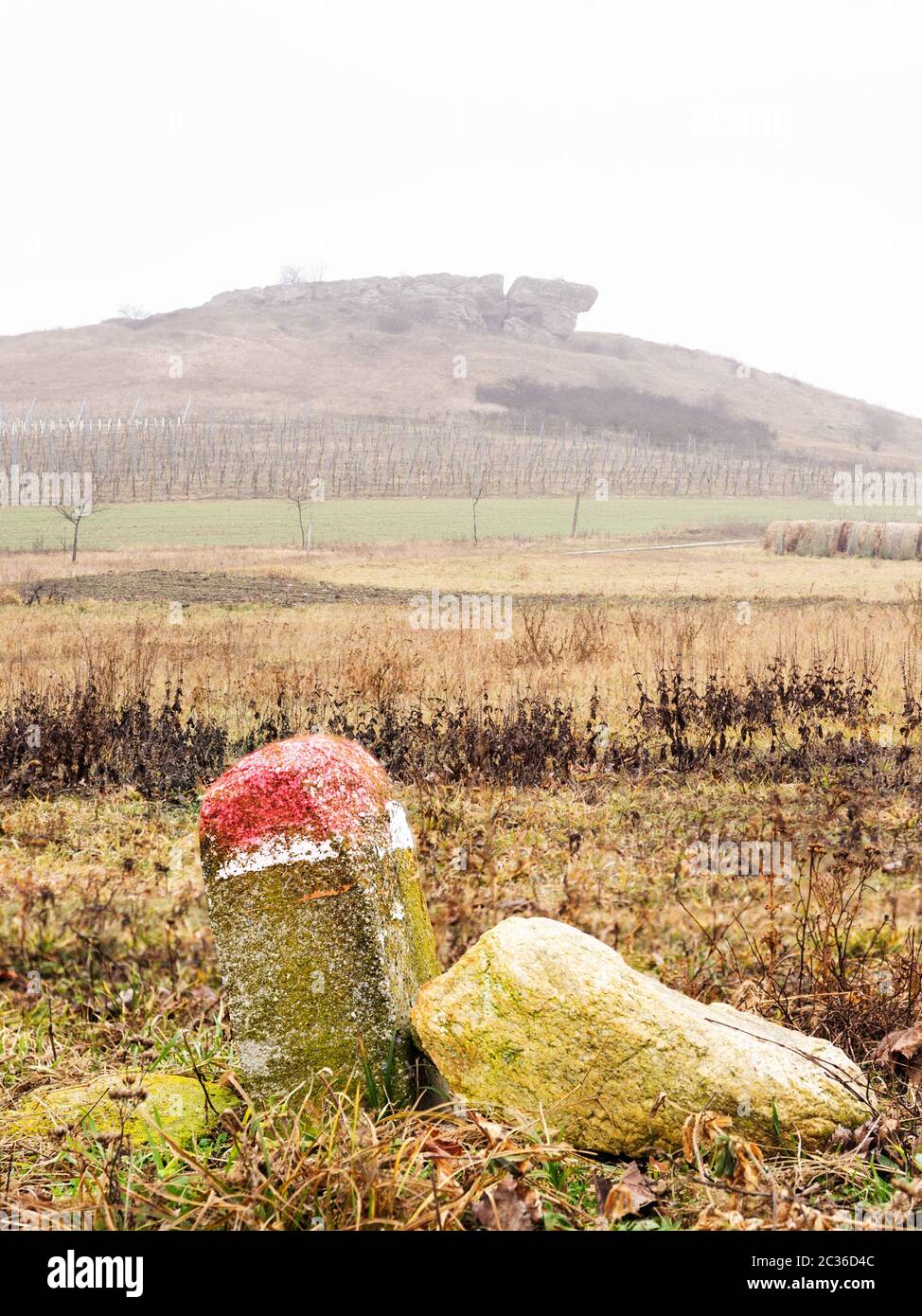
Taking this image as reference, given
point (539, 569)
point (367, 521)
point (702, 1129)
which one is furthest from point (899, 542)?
point (702, 1129)

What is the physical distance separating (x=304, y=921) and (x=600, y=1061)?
3.01 ft

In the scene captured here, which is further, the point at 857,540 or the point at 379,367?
the point at 379,367

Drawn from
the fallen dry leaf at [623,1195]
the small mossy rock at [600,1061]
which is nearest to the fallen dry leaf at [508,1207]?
the fallen dry leaf at [623,1195]

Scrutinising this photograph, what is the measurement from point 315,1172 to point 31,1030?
2.37 m

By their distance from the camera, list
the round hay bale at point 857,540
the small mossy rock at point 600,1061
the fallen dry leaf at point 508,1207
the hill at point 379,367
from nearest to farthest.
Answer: the fallen dry leaf at point 508,1207 → the small mossy rock at point 600,1061 → the round hay bale at point 857,540 → the hill at point 379,367

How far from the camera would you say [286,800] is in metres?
2.96

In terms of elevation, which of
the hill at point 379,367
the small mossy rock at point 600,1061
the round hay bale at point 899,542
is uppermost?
the hill at point 379,367

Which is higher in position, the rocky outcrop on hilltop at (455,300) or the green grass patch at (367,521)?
the rocky outcrop on hilltop at (455,300)

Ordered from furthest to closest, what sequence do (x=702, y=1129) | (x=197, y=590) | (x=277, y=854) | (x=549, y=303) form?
1. (x=549, y=303)
2. (x=197, y=590)
3. (x=277, y=854)
4. (x=702, y=1129)

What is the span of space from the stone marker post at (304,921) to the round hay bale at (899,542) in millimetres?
26525

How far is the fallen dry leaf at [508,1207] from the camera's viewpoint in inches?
93.9

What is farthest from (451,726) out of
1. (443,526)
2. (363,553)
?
(443,526)

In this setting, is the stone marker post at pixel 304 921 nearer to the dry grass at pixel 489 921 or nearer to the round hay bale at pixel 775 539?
the dry grass at pixel 489 921

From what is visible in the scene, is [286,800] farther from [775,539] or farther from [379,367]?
[379,367]
